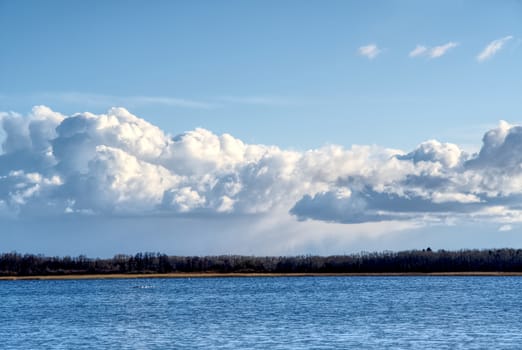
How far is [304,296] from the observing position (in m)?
126

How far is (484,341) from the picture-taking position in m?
64.5

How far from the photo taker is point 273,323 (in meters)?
80.1

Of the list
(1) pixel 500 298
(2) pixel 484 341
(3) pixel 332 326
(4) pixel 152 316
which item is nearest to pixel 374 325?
(3) pixel 332 326

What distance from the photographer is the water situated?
2581 inches

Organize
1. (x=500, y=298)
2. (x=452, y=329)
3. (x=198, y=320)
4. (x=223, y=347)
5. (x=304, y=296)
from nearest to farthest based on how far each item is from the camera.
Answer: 1. (x=223, y=347)
2. (x=452, y=329)
3. (x=198, y=320)
4. (x=500, y=298)
5. (x=304, y=296)

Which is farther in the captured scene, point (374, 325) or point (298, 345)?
point (374, 325)

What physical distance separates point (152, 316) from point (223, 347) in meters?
31.4

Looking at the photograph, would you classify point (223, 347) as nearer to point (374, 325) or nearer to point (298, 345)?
point (298, 345)

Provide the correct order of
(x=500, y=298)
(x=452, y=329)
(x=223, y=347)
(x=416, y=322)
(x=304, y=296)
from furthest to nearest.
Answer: (x=304, y=296) < (x=500, y=298) < (x=416, y=322) < (x=452, y=329) < (x=223, y=347)

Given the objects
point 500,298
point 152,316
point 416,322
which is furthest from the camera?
point 500,298

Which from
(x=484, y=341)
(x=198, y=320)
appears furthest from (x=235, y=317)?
(x=484, y=341)

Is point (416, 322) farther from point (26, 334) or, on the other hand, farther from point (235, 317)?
point (26, 334)

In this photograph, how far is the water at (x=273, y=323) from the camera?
6556 cm

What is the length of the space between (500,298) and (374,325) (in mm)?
45301
